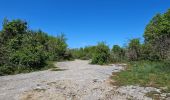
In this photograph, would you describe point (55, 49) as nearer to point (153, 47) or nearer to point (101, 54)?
point (101, 54)

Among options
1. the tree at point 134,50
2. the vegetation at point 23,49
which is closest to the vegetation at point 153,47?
the tree at point 134,50

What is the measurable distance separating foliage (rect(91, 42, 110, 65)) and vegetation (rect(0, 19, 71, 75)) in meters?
6.85

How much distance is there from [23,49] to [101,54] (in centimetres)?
1248

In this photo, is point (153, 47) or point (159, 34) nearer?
point (153, 47)

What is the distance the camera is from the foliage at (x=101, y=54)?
39719 mm

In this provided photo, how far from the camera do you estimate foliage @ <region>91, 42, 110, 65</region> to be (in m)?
39.7

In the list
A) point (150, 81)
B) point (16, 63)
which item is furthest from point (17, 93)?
point (16, 63)

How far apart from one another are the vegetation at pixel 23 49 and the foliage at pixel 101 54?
22.5ft

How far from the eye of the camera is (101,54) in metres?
39.9

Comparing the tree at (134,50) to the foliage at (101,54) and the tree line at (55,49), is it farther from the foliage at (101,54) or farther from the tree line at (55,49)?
the foliage at (101,54)

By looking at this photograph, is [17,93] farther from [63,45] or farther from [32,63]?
[63,45]

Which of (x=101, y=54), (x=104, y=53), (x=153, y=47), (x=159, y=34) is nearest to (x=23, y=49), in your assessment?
(x=101, y=54)

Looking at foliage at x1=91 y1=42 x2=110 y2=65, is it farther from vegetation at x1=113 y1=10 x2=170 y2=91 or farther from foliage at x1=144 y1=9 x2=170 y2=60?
foliage at x1=144 y1=9 x2=170 y2=60

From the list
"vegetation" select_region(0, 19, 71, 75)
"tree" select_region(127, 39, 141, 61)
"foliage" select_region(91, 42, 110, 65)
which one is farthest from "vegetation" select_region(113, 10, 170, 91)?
"vegetation" select_region(0, 19, 71, 75)
